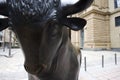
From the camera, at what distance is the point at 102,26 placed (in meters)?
28.1

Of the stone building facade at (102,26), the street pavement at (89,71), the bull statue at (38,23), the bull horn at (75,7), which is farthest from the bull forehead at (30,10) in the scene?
the stone building facade at (102,26)

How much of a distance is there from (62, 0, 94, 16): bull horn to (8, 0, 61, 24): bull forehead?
0.14 m

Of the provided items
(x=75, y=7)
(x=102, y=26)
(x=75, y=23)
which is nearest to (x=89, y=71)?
(x=75, y=23)

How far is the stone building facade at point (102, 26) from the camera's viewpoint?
26516mm

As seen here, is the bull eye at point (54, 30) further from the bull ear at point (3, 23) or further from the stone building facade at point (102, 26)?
the stone building facade at point (102, 26)

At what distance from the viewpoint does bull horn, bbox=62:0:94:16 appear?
3.48 ft

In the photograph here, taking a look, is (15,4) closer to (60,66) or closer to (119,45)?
(60,66)

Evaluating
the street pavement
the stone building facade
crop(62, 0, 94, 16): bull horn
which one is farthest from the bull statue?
the stone building facade

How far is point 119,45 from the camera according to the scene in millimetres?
25906

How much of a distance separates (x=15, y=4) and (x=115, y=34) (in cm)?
2797

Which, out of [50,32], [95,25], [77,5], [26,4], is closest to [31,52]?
[50,32]

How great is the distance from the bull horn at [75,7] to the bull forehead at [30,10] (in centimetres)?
14

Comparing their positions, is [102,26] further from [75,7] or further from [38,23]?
[38,23]

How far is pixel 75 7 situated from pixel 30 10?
1.10 feet
